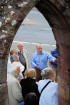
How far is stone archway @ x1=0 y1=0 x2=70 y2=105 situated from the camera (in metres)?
4.03

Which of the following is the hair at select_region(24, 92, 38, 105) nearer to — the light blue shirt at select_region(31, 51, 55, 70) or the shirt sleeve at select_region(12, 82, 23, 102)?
the shirt sleeve at select_region(12, 82, 23, 102)

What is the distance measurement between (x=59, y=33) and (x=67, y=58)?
0.37 meters

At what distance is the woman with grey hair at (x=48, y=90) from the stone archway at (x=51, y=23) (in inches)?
14.2

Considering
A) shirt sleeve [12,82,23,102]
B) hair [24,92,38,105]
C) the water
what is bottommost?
hair [24,92,38,105]

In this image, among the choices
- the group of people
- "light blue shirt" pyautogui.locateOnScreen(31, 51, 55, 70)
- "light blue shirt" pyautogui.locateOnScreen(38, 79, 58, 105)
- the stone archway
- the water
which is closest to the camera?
the stone archway

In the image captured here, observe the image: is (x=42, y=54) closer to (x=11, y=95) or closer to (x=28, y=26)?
(x=11, y=95)

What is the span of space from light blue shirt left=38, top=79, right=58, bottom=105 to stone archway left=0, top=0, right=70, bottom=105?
35cm

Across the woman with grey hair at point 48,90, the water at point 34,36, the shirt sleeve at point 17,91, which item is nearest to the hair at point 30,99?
the shirt sleeve at point 17,91

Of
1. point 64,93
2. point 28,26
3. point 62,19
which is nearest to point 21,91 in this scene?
point 64,93

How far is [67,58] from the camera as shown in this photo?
504 centimetres

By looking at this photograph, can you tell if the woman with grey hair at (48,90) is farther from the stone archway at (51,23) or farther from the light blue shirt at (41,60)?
the light blue shirt at (41,60)

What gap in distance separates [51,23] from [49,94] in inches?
50.2

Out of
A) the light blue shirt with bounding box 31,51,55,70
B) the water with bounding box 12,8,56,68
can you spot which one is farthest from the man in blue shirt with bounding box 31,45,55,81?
the water with bounding box 12,8,56,68

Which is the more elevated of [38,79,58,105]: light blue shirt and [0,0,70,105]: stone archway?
[0,0,70,105]: stone archway
